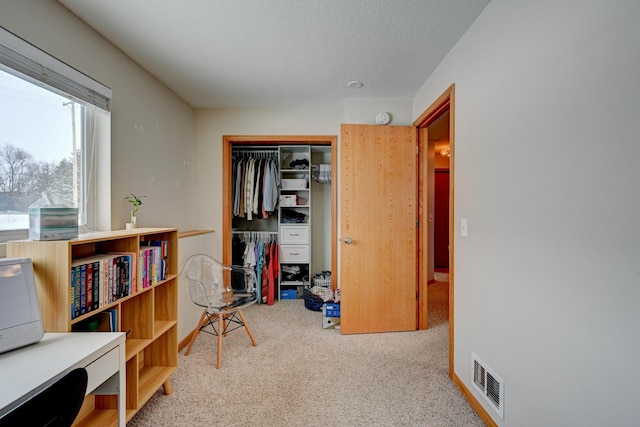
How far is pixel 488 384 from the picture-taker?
57.2 inches

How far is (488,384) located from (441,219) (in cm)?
428

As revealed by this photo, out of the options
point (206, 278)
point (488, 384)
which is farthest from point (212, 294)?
point (488, 384)

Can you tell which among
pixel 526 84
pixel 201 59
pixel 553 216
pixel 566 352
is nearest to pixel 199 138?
pixel 201 59

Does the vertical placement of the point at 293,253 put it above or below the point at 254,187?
below

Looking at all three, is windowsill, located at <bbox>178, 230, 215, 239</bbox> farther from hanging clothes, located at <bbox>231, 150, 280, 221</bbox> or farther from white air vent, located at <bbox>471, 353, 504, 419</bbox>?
white air vent, located at <bbox>471, 353, 504, 419</bbox>

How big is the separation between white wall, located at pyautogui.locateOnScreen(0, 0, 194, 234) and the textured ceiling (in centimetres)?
11

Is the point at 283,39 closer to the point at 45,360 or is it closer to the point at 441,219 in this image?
the point at 45,360

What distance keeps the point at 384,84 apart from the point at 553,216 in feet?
6.12

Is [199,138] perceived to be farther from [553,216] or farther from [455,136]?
[553,216]

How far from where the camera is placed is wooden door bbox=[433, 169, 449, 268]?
5.31 m

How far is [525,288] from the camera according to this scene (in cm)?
120

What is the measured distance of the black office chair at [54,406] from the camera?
2.03ft

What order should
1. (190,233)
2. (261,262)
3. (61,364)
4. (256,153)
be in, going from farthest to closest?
(256,153)
(261,262)
(190,233)
(61,364)

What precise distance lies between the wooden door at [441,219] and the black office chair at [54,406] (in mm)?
5454
